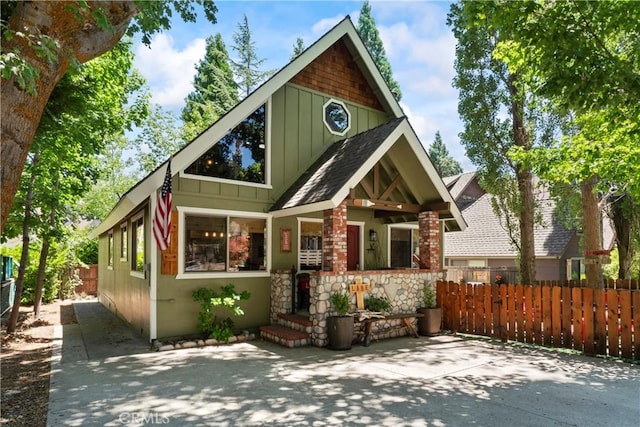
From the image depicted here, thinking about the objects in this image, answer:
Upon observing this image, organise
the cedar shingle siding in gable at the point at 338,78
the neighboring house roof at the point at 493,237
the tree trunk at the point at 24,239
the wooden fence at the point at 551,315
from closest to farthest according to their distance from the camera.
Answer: the wooden fence at the point at 551,315
the tree trunk at the point at 24,239
the cedar shingle siding in gable at the point at 338,78
the neighboring house roof at the point at 493,237

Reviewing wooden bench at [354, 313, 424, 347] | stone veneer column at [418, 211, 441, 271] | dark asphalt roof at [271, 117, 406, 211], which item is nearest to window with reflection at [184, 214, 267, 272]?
dark asphalt roof at [271, 117, 406, 211]

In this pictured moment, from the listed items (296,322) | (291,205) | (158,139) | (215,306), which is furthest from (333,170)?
(158,139)

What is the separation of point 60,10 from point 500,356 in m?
8.29

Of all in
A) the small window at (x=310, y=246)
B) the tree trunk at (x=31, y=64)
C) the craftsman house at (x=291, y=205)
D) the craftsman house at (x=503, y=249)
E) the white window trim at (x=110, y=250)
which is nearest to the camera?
the tree trunk at (x=31, y=64)

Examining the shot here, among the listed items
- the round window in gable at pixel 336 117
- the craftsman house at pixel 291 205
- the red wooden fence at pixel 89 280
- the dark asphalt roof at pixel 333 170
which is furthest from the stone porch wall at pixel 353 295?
the red wooden fence at pixel 89 280

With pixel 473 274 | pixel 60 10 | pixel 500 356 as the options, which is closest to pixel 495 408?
pixel 500 356

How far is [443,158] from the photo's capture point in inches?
2566

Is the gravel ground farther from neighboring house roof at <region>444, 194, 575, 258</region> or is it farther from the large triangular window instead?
neighboring house roof at <region>444, 194, 575, 258</region>

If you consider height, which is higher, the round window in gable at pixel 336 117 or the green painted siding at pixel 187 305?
the round window in gable at pixel 336 117

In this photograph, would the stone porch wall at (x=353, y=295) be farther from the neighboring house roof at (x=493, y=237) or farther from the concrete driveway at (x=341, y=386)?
the neighboring house roof at (x=493, y=237)

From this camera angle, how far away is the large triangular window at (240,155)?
372 inches

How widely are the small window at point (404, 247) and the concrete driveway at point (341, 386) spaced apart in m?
4.47

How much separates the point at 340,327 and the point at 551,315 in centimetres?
428

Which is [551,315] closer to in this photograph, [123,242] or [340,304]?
[340,304]
